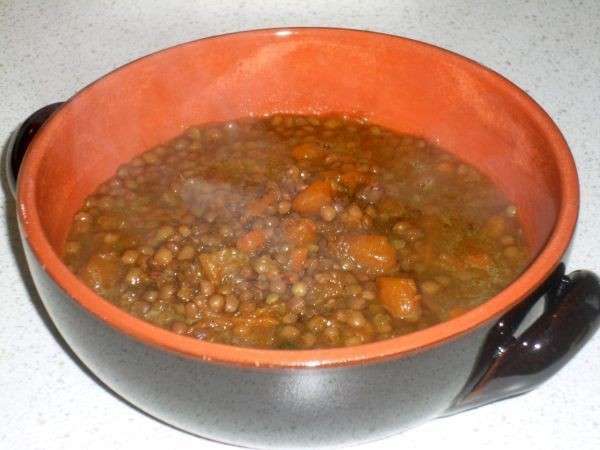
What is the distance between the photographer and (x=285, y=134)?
2.45m

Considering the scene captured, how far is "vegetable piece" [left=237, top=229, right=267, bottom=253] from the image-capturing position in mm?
1979

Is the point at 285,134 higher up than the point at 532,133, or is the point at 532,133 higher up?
the point at 532,133

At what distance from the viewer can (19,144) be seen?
6.41ft

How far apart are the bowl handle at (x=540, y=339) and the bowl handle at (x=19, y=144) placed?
1150 millimetres

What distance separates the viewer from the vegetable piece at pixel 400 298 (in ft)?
6.01

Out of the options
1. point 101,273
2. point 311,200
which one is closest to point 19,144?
point 101,273

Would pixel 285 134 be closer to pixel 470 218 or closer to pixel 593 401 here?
pixel 470 218

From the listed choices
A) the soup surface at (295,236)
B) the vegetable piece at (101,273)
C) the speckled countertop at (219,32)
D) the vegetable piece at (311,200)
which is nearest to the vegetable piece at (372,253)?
the soup surface at (295,236)

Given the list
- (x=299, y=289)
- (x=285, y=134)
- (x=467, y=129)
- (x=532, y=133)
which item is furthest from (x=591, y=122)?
(x=299, y=289)

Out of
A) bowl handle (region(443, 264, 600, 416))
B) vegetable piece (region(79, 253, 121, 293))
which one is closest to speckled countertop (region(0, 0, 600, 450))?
vegetable piece (region(79, 253, 121, 293))

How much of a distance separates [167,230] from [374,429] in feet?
2.69

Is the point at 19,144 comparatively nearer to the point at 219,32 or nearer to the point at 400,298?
the point at 400,298

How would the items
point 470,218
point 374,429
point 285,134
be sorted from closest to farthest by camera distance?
point 374,429 → point 470,218 → point 285,134

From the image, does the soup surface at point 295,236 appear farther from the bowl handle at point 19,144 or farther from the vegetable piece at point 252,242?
the bowl handle at point 19,144
